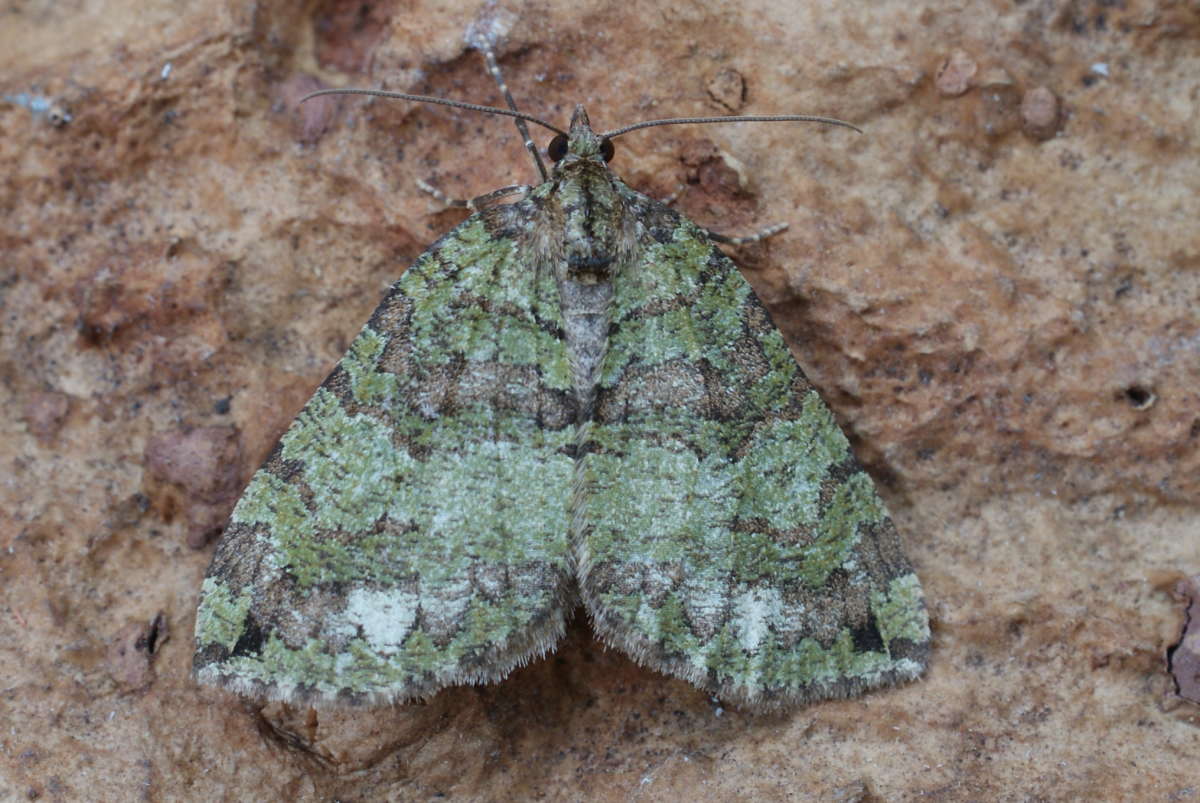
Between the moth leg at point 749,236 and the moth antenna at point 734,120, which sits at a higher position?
the moth antenna at point 734,120

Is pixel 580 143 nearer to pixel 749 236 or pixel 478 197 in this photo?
pixel 478 197

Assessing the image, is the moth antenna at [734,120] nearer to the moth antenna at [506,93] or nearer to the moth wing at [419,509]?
the moth antenna at [506,93]

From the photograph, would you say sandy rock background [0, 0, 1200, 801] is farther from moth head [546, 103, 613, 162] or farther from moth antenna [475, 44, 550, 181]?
moth head [546, 103, 613, 162]

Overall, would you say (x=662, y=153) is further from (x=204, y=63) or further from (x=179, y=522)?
(x=179, y=522)

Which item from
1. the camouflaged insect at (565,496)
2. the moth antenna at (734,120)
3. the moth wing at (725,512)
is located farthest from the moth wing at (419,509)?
the moth antenna at (734,120)

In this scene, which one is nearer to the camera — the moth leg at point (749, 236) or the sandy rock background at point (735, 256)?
the sandy rock background at point (735, 256)

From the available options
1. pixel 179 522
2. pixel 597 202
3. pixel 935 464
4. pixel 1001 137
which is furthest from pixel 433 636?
pixel 1001 137
